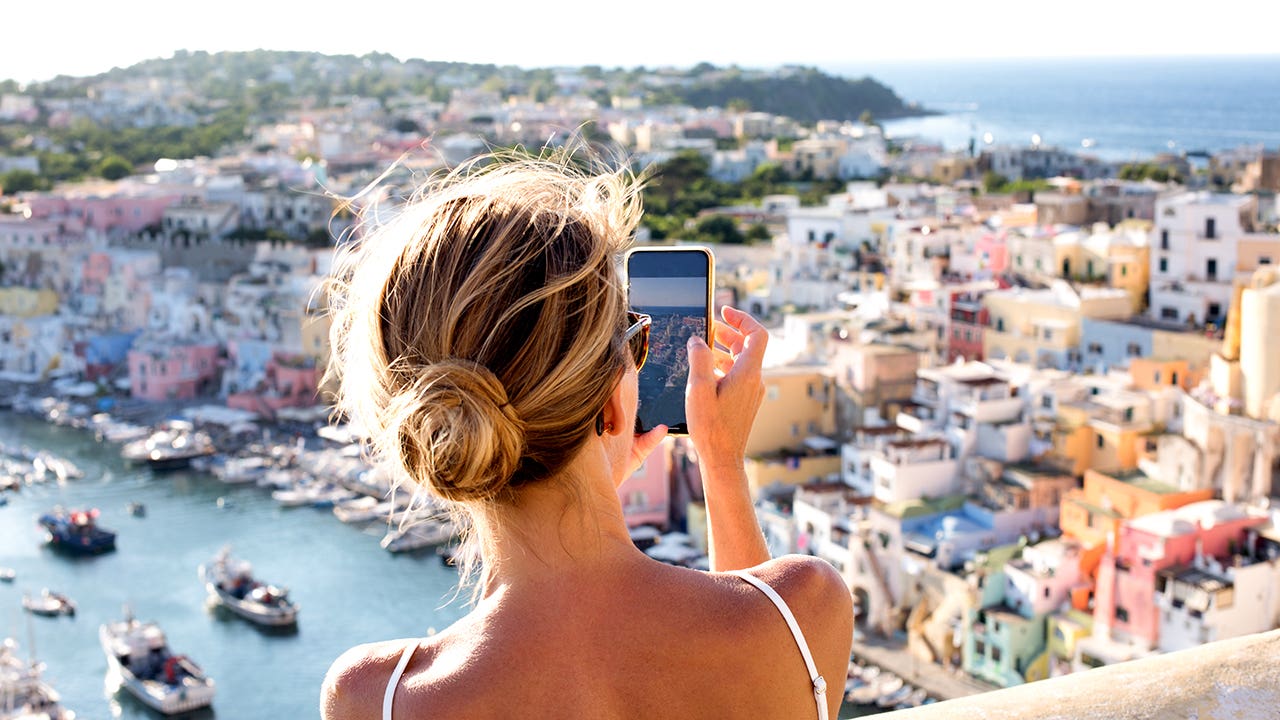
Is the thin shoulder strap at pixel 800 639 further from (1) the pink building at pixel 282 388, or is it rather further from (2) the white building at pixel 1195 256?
(1) the pink building at pixel 282 388

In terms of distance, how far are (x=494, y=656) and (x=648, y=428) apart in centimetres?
16

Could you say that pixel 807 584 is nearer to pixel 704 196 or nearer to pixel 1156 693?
pixel 1156 693

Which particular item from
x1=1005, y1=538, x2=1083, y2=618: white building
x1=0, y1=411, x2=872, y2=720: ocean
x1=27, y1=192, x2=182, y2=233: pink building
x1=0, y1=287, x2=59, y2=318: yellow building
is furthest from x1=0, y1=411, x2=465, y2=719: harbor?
x1=27, y1=192, x2=182, y2=233: pink building

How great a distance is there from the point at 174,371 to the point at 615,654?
12009 millimetres

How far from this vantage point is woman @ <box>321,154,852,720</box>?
53cm

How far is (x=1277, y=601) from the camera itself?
5074 mm

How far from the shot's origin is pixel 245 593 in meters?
7.21

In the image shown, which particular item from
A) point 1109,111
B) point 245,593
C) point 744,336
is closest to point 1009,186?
point 245,593

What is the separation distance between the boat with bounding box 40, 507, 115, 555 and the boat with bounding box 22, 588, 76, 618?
0.72 m

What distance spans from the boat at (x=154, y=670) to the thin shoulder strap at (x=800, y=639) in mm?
5926

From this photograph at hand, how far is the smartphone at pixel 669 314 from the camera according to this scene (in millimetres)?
680

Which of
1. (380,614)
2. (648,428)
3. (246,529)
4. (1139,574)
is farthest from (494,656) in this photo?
(246,529)

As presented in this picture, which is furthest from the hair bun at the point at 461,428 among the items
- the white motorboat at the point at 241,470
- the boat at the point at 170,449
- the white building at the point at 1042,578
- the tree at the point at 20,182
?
the tree at the point at 20,182

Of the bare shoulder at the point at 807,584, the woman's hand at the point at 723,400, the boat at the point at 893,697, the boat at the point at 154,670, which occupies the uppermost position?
the woman's hand at the point at 723,400
